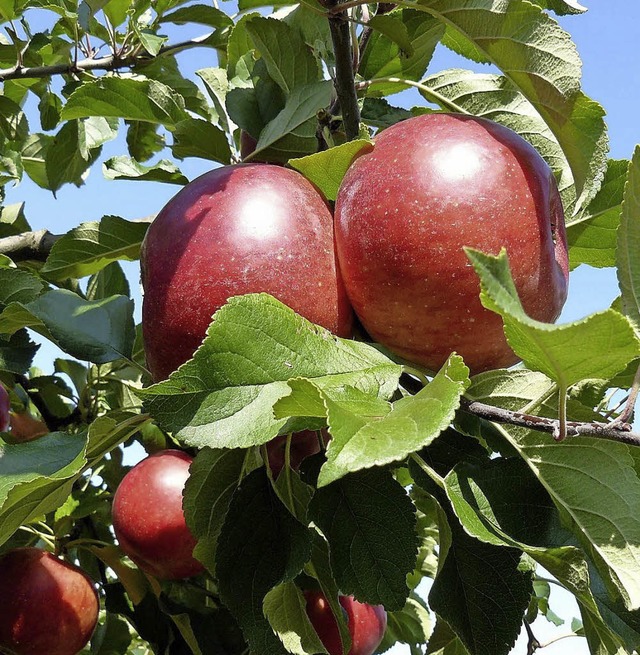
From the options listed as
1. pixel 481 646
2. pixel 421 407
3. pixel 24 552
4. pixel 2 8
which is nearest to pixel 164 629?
pixel 24 552

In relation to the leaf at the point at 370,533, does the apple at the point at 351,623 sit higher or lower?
lower

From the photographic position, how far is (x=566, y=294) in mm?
919

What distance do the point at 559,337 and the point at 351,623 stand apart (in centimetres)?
112

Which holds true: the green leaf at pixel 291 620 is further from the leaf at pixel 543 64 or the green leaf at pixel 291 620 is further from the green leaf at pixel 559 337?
the leaf at pixel 543 64

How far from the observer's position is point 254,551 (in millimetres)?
917

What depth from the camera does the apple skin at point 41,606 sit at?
1.59 meters

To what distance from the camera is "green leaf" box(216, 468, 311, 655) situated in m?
0.90

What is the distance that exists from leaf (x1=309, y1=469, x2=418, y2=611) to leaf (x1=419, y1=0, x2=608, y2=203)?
42cm

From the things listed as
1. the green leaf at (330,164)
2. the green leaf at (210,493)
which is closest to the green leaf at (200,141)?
the green leaf at (330,164)

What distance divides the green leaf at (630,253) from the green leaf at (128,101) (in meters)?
0.68

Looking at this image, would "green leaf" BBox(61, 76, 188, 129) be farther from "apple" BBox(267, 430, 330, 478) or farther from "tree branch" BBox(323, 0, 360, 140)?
"apple" BBox(267, 430, 330, 478)

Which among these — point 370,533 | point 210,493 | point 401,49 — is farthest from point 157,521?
point 401,49

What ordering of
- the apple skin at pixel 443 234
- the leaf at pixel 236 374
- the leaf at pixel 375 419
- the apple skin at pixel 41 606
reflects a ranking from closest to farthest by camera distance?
the leaf at pixel 375 419 → the leaf at pixel 236 374 → the apple skin at pixel 443 234 → the apple skin at pixel 41 606

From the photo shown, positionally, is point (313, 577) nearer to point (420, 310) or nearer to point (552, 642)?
point (420, 310)
